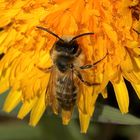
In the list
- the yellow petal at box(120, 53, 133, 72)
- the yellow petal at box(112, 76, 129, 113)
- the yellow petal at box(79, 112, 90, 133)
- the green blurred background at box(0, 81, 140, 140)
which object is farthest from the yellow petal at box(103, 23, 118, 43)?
the green blurred background at box(0, 81, 140, 140)

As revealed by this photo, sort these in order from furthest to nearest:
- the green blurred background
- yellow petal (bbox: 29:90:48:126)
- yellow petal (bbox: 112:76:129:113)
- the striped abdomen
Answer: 1. the green blurred background
2. yellow petal (bbox: 29:90:48:126)
3. yellow petal (bbox: 112:76:129:113)
4. the striped abdomen

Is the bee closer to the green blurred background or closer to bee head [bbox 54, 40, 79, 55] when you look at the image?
bee head [bbox 54, 40, 79, 55]

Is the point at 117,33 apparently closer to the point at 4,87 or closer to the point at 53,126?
the point at 4,87

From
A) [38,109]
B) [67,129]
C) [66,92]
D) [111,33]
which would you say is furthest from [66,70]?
[67,129]

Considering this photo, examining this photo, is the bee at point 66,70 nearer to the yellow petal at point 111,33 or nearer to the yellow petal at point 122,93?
the yellow petal at point 111,33

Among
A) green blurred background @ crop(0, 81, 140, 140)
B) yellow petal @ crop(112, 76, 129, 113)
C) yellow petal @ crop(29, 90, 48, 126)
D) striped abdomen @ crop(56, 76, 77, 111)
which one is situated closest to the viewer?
striped abdomen @ crop(56, 76, 77, 111)

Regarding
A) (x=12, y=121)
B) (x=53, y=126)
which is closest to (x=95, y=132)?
(x=53, y=126)
